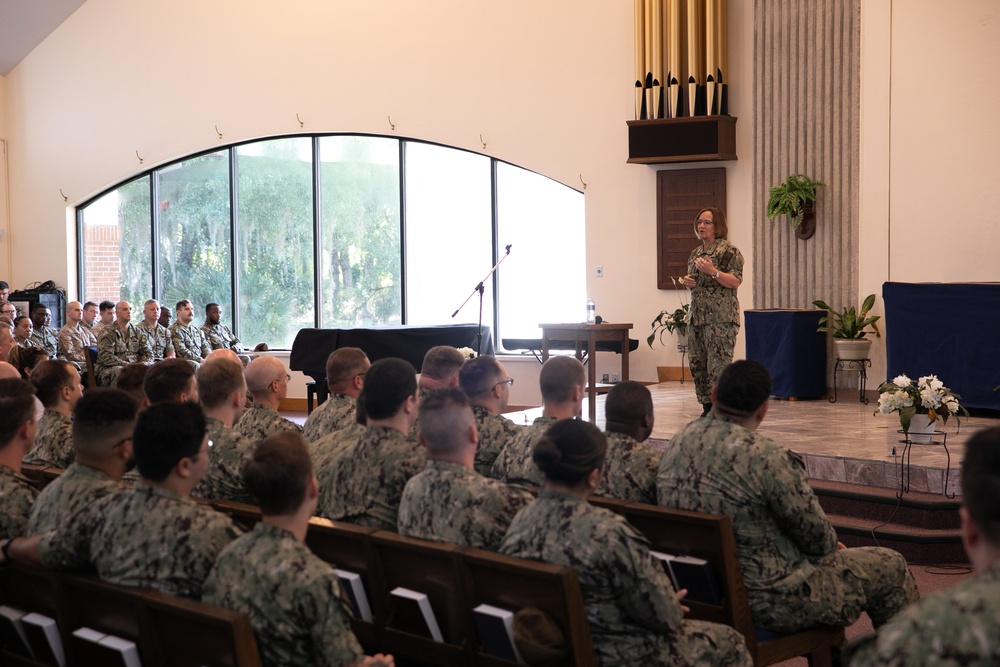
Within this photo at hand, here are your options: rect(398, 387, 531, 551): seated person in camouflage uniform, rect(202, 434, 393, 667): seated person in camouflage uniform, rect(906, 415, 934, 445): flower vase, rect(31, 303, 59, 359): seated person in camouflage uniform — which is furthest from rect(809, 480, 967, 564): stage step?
rect(31, 303, 59, 359): seated person in camouflage uniform

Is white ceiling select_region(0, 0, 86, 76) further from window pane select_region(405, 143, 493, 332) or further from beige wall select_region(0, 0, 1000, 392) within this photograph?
window pane select_region(405, 143, 493, 332)

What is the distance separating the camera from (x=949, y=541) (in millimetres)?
4930

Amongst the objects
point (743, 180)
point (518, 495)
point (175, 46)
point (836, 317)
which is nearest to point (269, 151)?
point (175, 46)

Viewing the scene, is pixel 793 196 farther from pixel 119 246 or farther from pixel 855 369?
pixel 119 246

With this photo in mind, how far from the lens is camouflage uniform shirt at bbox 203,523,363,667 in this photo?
215 centimetres

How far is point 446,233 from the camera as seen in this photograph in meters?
11.7

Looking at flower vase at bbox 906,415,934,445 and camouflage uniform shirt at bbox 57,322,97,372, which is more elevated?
camouflage uniform shirt at bbox 57,322,97,372

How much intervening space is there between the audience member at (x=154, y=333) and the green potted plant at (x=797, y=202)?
644 centimetres

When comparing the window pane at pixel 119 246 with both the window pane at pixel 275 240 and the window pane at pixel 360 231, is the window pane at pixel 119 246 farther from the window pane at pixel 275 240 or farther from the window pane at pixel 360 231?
the window pane at pixel 360 231

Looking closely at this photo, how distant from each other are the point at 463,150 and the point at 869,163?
14.5 feet

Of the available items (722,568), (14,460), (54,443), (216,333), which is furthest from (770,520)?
(216,333)

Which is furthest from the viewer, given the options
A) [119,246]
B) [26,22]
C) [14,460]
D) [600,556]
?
[119,246]

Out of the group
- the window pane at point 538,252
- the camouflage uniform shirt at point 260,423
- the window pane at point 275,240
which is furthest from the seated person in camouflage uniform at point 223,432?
the window pane at point 275,240

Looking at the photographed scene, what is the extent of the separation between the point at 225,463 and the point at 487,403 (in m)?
1.02
